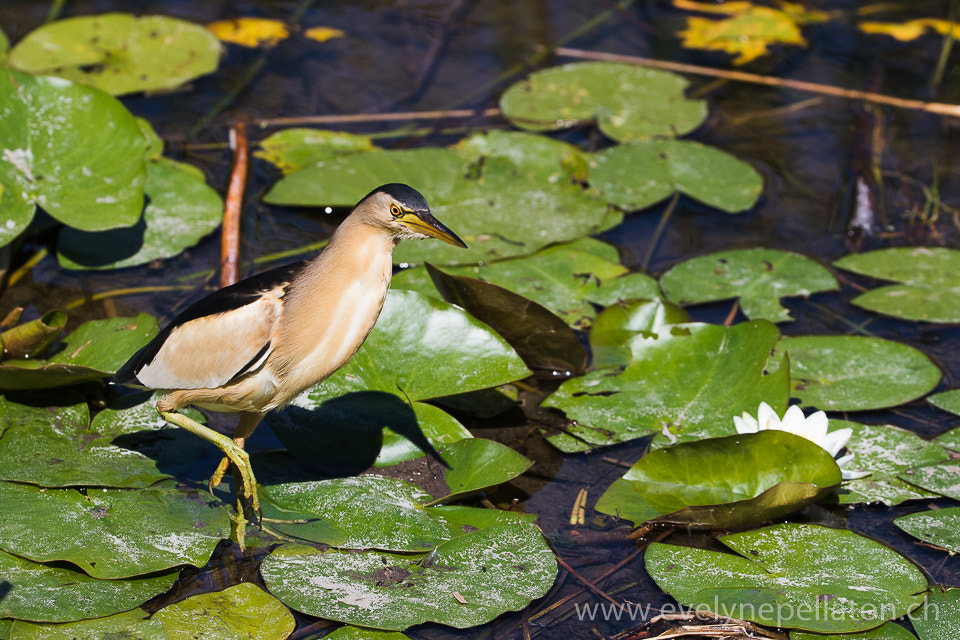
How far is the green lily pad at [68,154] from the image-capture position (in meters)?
3.36

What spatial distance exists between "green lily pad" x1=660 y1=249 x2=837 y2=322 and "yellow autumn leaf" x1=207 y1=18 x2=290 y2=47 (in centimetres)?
311

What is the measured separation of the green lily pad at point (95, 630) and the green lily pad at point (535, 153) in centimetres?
273

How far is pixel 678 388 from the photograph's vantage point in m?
3.05

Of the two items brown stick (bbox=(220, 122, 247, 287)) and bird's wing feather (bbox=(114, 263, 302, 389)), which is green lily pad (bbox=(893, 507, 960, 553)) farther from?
brown stick (bbox=(220, 122, 247, 287))

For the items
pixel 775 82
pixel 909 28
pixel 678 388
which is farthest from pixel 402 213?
pixel 909 28

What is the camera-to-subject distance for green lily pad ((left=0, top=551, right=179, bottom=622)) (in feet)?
7.01

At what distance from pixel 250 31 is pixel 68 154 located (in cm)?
239

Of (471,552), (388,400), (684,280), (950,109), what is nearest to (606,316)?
(684,280)

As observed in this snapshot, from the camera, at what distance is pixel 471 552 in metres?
2.42

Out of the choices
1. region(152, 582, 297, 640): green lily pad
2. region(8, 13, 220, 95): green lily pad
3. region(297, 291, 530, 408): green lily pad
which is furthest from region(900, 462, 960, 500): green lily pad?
region(8, 13, 220, 95): green lily pad

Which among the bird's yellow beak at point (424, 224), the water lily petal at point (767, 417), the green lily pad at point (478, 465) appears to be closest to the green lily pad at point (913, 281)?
the water lily petal at point (767, 417)

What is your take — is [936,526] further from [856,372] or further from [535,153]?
[535,153]

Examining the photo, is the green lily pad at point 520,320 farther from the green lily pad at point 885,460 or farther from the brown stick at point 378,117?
the brown stick at point 378,117

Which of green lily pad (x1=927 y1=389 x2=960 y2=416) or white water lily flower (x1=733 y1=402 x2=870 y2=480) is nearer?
white water lily flower (x1=733 y1=402 x2=870 y2=480)
